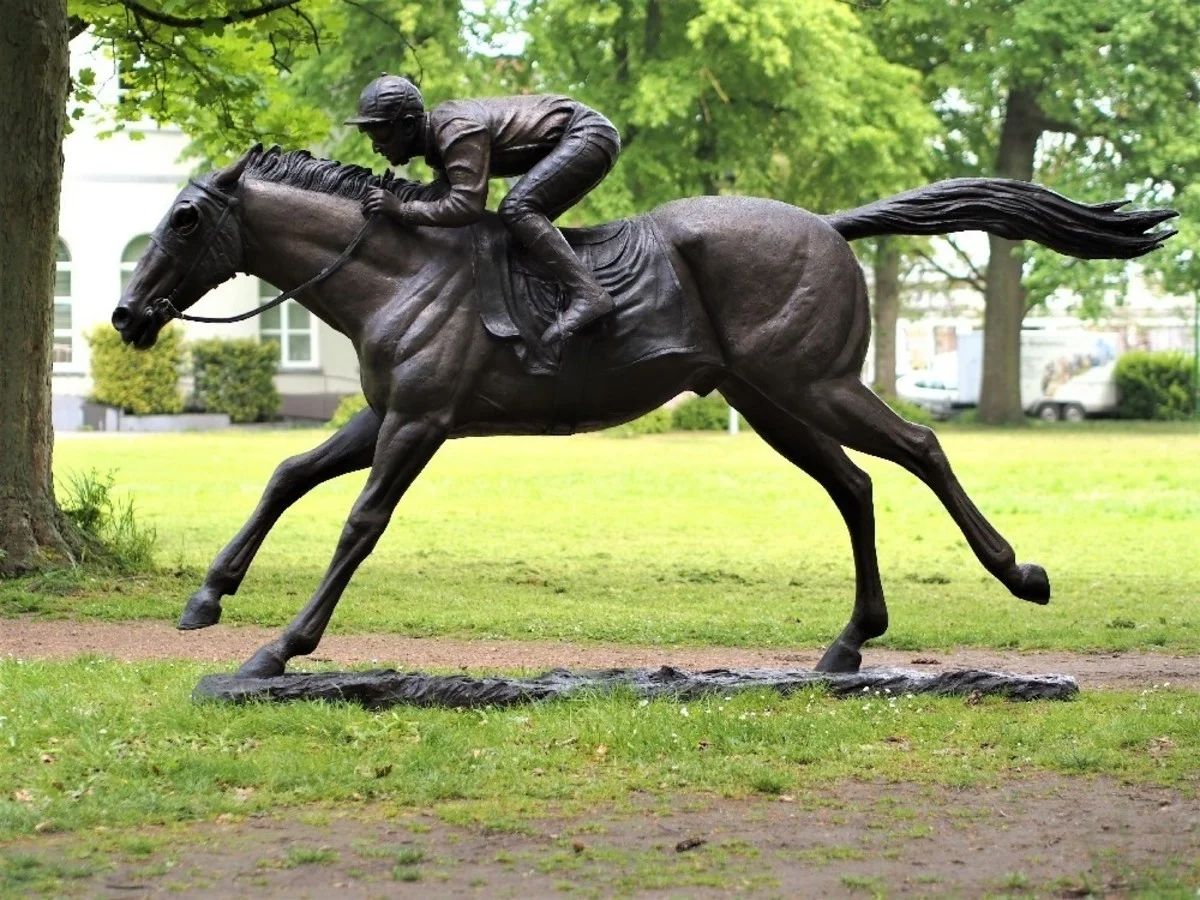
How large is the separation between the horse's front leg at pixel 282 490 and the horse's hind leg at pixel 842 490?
175 cm

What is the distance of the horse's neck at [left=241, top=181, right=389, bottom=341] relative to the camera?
8422mm

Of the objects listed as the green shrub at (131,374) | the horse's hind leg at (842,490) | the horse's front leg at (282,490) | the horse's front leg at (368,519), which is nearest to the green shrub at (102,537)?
the horse's front leg at (282,490)

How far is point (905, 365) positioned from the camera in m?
92.5

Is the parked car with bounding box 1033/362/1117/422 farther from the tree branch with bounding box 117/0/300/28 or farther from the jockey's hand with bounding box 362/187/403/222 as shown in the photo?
the jockey's hand with bounding box 362/187/403/222

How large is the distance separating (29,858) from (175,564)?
31.1ft

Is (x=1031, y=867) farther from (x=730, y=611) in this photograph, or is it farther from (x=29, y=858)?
(x=730, y=611)

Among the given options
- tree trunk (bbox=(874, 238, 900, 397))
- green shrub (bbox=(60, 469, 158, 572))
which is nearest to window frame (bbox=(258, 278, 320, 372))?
tree trunk (bbox=(874, 238, 900, 397))

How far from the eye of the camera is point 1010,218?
352 inches

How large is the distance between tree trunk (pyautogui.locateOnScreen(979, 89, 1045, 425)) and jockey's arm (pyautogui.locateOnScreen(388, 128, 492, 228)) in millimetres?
33705

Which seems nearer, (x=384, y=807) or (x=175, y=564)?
(x=384, y=807)

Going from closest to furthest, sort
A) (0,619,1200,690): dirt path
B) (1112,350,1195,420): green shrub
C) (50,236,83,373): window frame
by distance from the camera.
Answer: (0,619,1200,690): dirt path < (50,236,83,373): window frame < (1112,350,1195,420): green shrub

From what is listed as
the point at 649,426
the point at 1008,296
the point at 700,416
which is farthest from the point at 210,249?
the point at 1008,296

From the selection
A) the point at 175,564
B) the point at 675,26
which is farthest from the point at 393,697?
the point at 675,26

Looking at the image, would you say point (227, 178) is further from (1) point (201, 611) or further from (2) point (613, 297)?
(1) point (201, 611)
